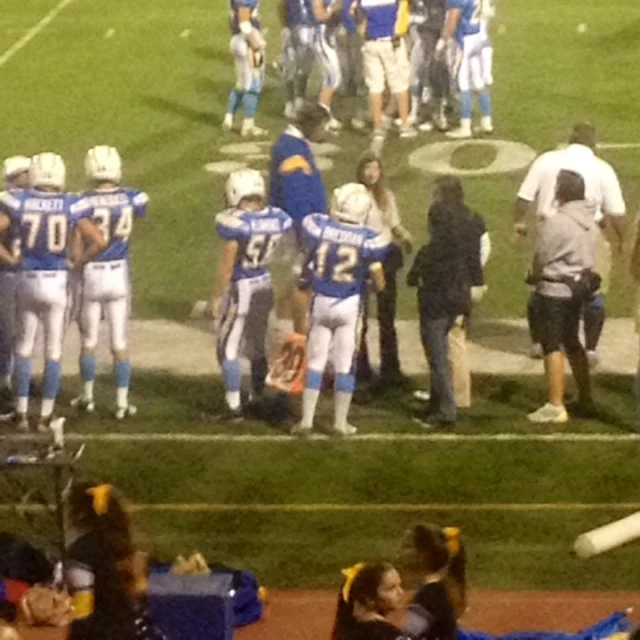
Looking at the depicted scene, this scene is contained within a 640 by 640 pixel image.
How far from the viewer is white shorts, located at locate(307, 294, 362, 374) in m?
9.78

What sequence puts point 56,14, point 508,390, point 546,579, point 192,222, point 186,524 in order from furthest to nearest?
point 56,14 < point 192,222 < point 508,390 < point 186,524 < point 546,579

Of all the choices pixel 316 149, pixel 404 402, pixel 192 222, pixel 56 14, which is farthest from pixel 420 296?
pixel 56 14

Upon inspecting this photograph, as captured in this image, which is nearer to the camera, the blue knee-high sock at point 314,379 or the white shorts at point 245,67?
the blue knee-high sock at point 314,379

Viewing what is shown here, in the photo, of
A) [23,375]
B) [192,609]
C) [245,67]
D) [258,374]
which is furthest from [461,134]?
[192,609]

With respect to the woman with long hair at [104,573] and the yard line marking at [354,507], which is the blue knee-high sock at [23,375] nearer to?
the yard line marking at [354,507]

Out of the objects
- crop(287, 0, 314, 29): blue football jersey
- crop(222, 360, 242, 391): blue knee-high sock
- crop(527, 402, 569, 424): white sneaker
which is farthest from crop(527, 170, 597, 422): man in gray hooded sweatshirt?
crop(287, 0, 314, 29): blue football jersey

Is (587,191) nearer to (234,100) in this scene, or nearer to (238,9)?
(238,9)

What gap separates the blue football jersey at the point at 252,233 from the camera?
9.87m

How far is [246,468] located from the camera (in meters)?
9.77

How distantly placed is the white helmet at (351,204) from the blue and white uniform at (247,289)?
0.43 metres

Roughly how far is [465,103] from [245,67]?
2185mm

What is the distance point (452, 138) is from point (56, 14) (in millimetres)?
8502

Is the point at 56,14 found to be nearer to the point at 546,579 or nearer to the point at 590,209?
the point at 590,209

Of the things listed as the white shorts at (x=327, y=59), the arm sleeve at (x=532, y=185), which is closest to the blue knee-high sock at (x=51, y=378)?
the arm sleeve at (x=532, y=185)
